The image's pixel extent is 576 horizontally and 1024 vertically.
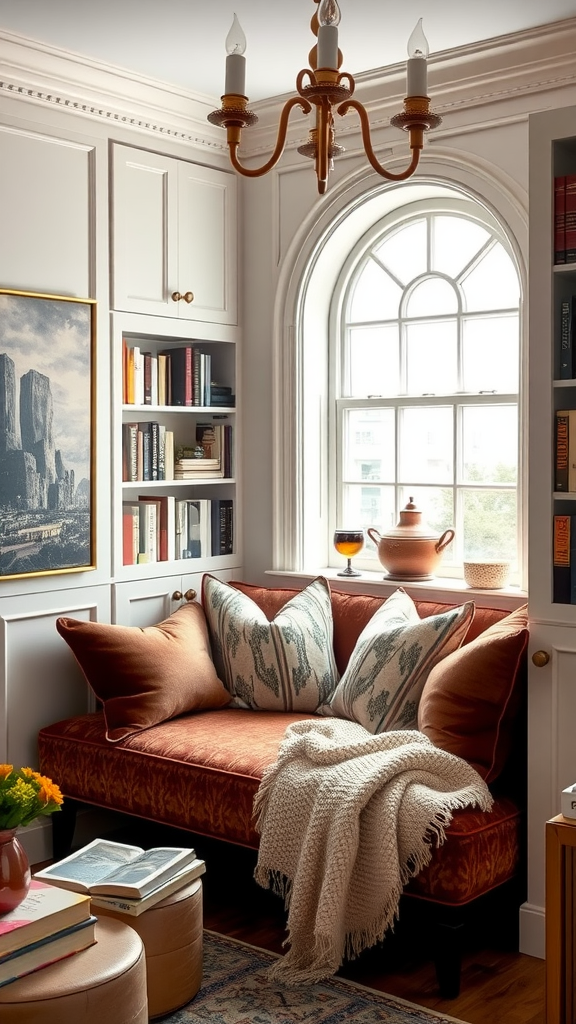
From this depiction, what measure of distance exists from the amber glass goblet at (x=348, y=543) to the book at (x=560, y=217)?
1520 mm

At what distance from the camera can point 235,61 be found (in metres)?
2.21

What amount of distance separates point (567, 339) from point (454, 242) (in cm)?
128

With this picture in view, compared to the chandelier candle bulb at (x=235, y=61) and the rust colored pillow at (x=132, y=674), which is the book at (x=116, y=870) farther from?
the chandelier candle bulb at (x=235, y=61)

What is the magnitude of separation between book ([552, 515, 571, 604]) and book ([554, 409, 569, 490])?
0.10m

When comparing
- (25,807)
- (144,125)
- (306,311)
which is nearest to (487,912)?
(25,807)

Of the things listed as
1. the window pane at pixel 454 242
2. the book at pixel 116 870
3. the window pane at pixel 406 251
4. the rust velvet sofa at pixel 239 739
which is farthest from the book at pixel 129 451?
the book at pixel 116 870

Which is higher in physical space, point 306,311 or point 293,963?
point 306,311

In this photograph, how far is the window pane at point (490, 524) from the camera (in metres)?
4.00

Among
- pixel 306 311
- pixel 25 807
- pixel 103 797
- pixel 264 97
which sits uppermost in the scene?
pixel 264 97

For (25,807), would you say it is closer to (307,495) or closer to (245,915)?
(245,915)

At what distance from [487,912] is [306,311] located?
7.84 feet

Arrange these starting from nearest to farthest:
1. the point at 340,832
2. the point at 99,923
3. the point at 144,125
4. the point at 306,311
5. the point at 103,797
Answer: the point at 99,923 → the point at 340,832 → the point at 103,797 → the point at 144,125 → the point at 306,311

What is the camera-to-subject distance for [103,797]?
3.59 m

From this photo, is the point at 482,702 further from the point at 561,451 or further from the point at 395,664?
the point at 561,451
